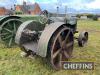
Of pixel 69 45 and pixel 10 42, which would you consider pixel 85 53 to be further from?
pixel 10 42

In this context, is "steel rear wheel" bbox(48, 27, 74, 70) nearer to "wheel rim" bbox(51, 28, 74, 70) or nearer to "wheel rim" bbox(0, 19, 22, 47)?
"wheel rim" bbox(51, 28, 74, 70)

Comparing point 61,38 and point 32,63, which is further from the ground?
point 61,38

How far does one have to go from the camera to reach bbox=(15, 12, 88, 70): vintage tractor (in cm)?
454

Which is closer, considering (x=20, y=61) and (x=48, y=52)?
(x=48, y=52)

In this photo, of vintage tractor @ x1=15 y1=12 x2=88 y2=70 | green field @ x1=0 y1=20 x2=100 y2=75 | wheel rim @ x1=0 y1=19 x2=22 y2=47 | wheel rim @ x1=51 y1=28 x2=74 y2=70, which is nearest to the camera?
vintage tractor @ x1=15 y1=12 x2=88 y2=70

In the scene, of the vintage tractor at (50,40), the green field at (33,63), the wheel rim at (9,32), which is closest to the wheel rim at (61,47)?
the vintage tractor at (50,40)

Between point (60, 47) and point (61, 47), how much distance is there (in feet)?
0.10

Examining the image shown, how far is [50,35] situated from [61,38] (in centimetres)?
68

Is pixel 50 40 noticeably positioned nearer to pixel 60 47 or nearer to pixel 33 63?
pixel 60 47

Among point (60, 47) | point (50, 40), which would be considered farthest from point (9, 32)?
point (50, 40)

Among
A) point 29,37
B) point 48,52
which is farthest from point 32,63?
point 48,52

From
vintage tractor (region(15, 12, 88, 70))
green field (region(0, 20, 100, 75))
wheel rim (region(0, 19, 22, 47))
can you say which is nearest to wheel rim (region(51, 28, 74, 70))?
vintage tractor (region(15, 12, 88, 70))

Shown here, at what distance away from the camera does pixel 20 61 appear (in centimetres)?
584

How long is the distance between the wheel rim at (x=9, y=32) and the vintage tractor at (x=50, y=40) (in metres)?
1.92
